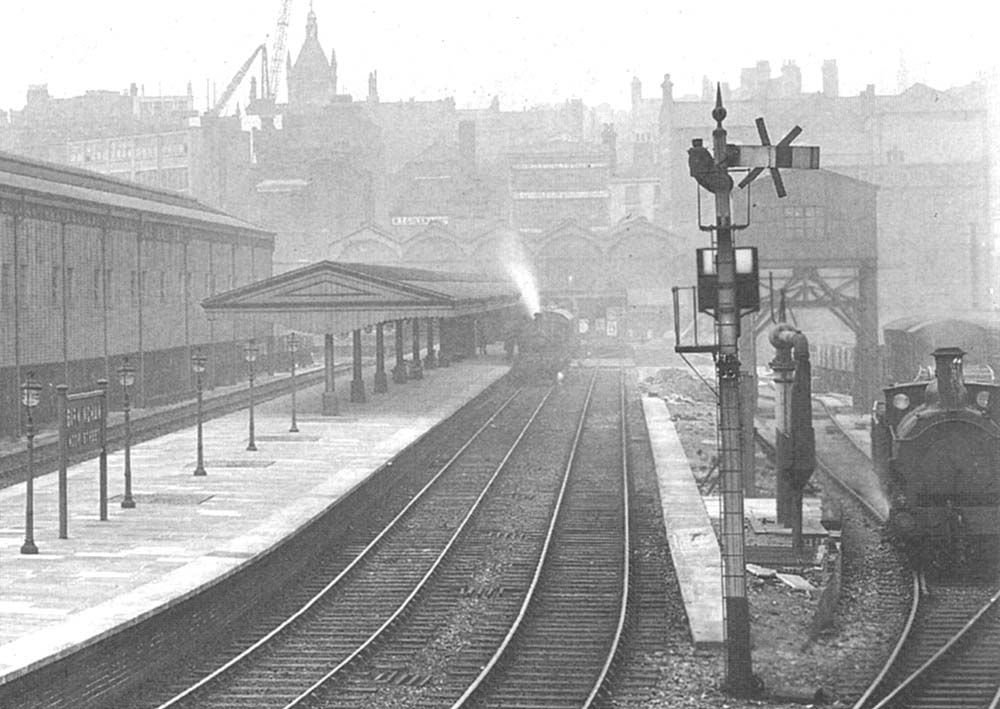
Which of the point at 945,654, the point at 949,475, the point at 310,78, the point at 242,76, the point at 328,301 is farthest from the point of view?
the point at 242,76

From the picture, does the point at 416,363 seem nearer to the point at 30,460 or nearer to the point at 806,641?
the point at 30,460

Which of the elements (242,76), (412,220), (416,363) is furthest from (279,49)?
(416,363)

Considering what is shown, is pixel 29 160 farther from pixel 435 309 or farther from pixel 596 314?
pixel 596 314

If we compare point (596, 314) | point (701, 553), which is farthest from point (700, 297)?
point (596, 314)

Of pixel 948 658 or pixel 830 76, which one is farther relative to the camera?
pixel 830 76

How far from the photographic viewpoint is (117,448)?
26656mm

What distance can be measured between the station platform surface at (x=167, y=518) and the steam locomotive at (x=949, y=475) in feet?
26.1

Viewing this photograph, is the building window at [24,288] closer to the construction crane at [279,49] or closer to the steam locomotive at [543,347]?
the steam locomotive at [543,347]

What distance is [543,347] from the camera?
49.1m

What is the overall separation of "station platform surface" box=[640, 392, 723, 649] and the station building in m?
14.0

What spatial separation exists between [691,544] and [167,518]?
7540mm

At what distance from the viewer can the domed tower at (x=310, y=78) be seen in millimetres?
106375

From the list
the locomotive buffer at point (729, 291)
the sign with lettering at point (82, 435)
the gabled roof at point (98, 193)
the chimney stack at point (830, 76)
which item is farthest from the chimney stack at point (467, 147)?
the locomotive buffer at point (729, 291)

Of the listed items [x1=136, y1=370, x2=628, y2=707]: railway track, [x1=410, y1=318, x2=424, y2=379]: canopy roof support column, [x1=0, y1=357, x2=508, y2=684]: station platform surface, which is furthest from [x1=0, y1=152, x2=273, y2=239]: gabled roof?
[x1=136, y1=370, x2=628, y2=707]: railway track
